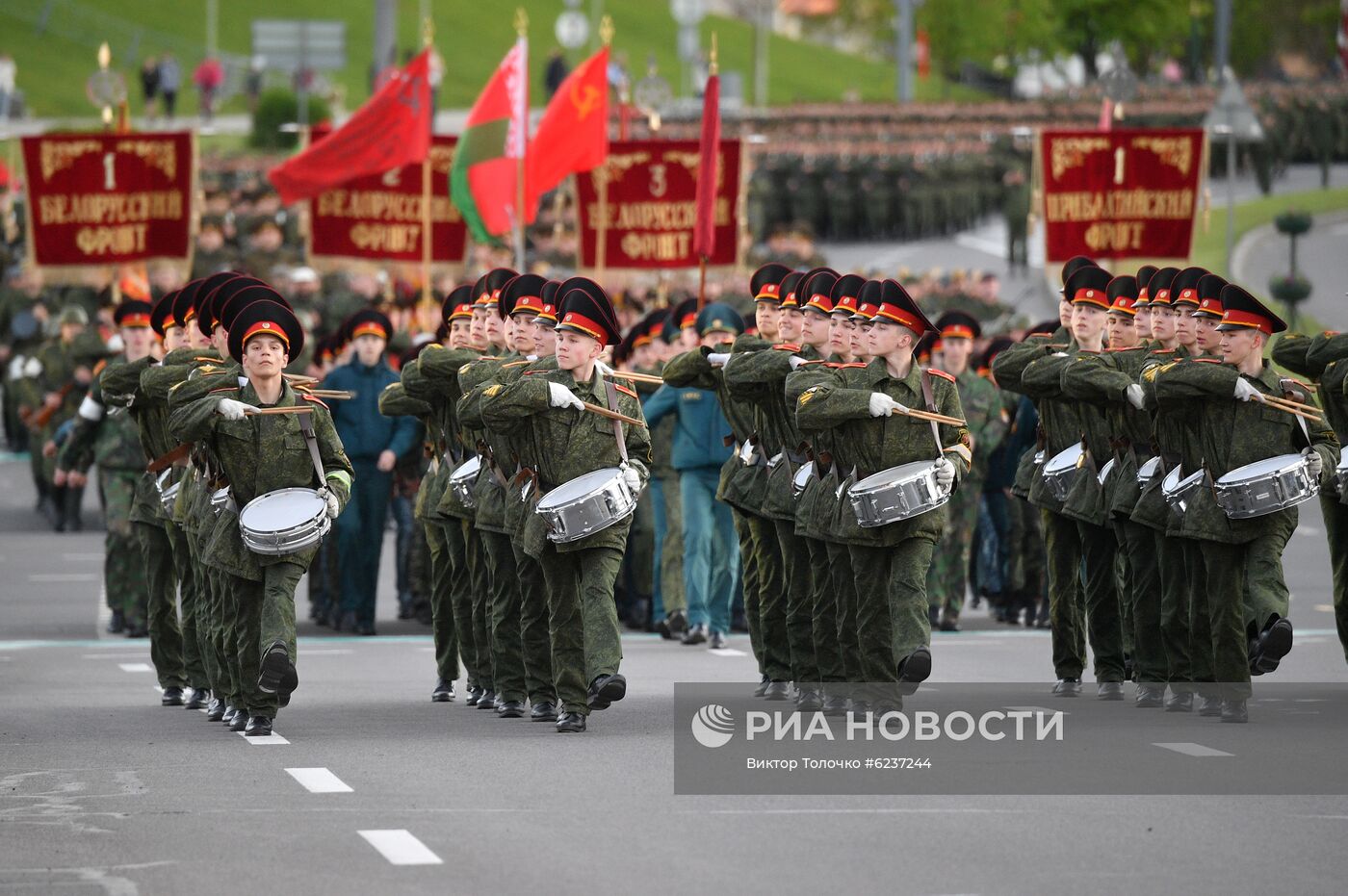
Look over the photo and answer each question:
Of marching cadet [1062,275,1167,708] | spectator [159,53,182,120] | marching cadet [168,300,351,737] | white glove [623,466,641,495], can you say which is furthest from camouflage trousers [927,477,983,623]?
spectator [159,53,182,120]

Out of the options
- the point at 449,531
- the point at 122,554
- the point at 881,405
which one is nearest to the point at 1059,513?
the point at 881,405

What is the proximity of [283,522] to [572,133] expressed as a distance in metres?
12.0

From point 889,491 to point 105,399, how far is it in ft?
16.5

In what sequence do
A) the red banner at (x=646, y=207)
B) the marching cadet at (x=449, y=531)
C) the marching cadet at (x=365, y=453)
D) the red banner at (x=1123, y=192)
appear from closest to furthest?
the marching cadet at (x=449, y=531), the marching cadet at (x=365, y=453), the red banner at (x=1123, y=192), the red banner at (x=646, y=207)

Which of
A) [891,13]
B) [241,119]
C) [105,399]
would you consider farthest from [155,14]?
[105,399]

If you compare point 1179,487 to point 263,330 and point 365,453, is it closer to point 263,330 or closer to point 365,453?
point 263,330

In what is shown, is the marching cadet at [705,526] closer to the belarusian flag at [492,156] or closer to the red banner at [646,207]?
the belarusian flag at [492,156]

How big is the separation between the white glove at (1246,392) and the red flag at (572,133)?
12.1m

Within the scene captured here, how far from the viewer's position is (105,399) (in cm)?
1515

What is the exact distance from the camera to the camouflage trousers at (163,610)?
1404 cm

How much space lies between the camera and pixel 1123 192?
79.8ft

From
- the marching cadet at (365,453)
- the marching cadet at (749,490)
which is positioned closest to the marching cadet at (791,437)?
the marching cadet at (749,490)

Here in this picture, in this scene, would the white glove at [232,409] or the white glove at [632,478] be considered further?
the white glove at [632,478]

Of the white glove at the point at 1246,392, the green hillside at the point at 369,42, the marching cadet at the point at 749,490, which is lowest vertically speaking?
the marching cadet at the point at 749,490
